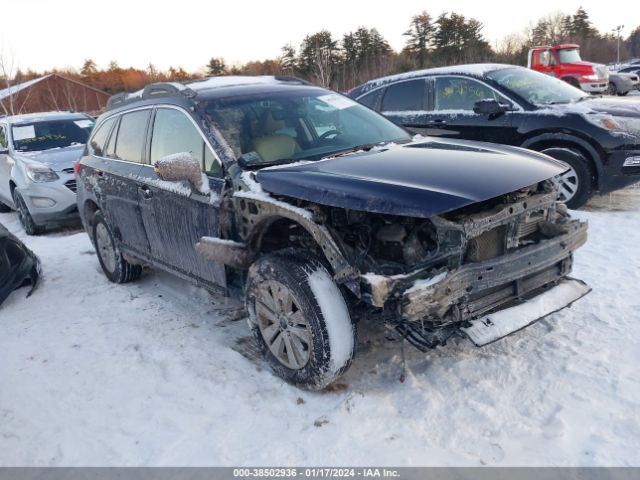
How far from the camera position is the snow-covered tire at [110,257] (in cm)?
521

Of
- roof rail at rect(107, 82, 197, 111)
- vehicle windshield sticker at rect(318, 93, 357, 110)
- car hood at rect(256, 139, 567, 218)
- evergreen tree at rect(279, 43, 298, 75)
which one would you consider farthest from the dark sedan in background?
evergreen tree at rect(279, 43, 298, 75)

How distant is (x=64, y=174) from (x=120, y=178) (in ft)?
12.4

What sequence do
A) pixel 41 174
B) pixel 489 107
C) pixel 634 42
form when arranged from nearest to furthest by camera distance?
1. pixel 489 107
2. pixel 41 174
3. pixel 634 42

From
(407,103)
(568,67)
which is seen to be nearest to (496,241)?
(407,103)

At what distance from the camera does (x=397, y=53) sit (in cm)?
4512

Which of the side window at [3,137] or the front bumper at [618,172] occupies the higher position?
the side window at [3,137]

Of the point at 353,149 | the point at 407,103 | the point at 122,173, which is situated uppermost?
the point at 407,103

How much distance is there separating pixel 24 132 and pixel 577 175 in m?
8.24

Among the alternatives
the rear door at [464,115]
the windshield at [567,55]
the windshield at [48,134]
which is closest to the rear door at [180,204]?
the rear door at [464,115]

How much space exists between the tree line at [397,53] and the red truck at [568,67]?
12.4 meters

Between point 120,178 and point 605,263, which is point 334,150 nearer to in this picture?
point 120,178

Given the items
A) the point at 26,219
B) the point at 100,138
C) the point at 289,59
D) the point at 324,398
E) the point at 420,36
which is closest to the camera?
the point at 324,398

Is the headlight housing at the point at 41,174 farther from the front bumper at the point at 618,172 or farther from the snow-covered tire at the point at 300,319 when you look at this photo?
the front bumper at the point at 618,172

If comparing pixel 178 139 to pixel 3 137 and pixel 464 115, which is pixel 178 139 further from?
pixel 3 137
